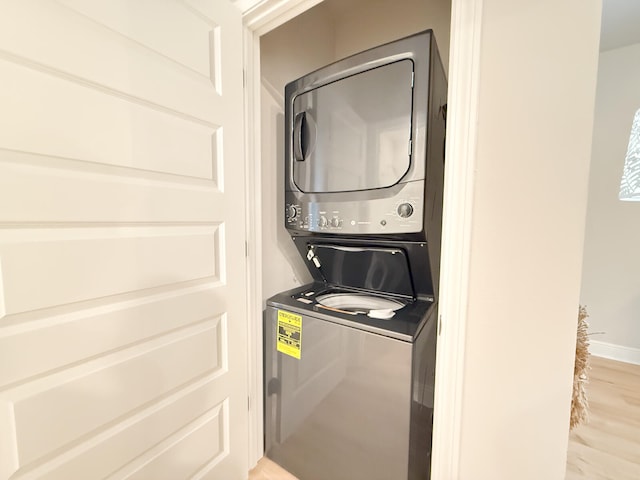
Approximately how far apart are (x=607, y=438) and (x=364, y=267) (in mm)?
1855

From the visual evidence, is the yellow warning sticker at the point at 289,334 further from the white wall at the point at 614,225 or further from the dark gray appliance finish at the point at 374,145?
the white wall at the point at 614,225

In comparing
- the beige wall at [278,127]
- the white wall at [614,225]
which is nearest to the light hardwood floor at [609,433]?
the white wall at [614,225]

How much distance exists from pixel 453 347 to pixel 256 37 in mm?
1563

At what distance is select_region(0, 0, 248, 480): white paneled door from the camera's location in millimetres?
643

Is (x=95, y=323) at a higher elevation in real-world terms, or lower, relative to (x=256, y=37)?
lower

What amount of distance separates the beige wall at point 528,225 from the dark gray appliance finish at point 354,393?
27 centimetres

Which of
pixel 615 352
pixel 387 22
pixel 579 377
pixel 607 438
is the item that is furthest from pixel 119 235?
pixel 615 352

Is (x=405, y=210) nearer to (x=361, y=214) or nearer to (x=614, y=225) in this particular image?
(x=361, y=214)

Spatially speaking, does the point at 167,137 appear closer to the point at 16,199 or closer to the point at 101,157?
the point at 101,157

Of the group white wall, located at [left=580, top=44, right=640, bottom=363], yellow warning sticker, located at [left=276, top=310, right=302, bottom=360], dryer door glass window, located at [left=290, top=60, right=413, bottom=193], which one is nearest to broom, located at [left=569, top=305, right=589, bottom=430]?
dryer door glass window, located at [left=290, top=60, right=413, bottom=193]

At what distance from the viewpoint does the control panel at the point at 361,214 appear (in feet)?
3.37

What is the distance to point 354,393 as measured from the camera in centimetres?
112

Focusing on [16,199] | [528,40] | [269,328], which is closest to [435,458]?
[269,328]

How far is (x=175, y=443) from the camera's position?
3.28ft
